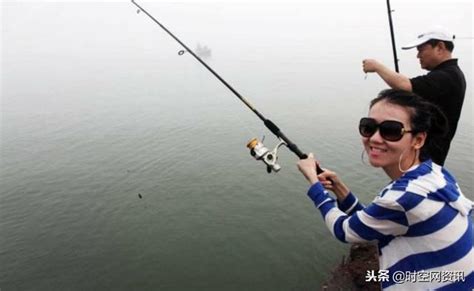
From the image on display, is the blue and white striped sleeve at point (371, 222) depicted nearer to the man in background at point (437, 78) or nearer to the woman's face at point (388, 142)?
the woman's face at point (388, 142)

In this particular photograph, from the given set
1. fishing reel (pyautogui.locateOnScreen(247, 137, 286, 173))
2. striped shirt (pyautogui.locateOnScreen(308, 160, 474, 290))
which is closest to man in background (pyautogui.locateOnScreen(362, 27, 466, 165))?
fishing reel (pyautogui.locateOnScreen(247, 137, 286, 173))

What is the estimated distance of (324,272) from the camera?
12.3 m

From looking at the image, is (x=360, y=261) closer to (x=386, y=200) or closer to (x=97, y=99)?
(x=386, y=200)

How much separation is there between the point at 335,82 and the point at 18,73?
5318cm

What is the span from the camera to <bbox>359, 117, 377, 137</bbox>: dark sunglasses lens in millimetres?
2631

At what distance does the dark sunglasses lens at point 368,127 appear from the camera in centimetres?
263

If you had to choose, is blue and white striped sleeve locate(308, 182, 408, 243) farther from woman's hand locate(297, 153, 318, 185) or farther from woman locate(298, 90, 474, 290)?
woman's hand locate(297, 153, 318, 185)

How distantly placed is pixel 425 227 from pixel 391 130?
0.72 meters

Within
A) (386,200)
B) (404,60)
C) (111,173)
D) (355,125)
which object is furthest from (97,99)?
(404,60)

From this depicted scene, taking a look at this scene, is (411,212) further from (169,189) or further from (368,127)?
(169,189)

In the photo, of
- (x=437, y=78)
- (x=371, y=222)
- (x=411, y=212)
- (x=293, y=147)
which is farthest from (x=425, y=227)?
(x=437, y=78)

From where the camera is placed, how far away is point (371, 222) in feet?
7.66

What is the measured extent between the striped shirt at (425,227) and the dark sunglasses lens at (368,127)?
1.45ft

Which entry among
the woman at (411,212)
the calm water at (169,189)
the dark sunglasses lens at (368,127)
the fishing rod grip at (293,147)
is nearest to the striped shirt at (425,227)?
the woman at (411,212)
